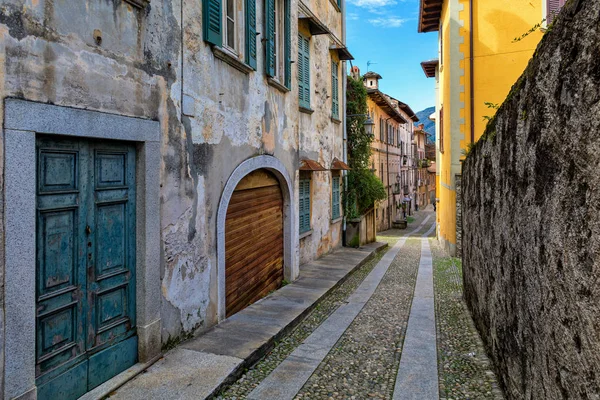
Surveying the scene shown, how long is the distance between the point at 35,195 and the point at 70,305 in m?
0.97

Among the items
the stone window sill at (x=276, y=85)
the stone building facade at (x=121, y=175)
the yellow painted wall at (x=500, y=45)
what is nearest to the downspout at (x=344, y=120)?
the yellow painted wall at (x=500, y=45)

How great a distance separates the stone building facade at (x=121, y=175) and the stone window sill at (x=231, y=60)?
0.02 metres

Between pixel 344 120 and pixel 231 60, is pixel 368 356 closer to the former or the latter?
pixel 231 60

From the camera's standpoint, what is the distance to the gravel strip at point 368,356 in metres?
4.25

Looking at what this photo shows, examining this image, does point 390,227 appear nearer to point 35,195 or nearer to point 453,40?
point 453,40

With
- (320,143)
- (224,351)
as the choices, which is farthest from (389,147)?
(224,351)

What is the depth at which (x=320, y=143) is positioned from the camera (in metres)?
11.7

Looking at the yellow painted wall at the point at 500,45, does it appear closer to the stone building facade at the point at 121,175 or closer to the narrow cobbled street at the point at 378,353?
the narrow cobbled street at the point at 378,353

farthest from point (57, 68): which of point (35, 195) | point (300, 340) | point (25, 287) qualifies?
point (300, 340)

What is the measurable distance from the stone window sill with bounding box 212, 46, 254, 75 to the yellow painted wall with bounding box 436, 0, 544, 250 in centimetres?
865

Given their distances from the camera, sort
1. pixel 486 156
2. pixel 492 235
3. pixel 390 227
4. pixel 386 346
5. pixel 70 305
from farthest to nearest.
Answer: pixel 390 227, pixel 386 346, pixel 486 156, pixel 492 235, pixel 70 305

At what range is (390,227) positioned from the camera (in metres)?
30.5

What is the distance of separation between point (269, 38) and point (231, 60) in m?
1.65

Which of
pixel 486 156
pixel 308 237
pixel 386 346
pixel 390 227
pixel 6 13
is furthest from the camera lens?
pixel 390 227
